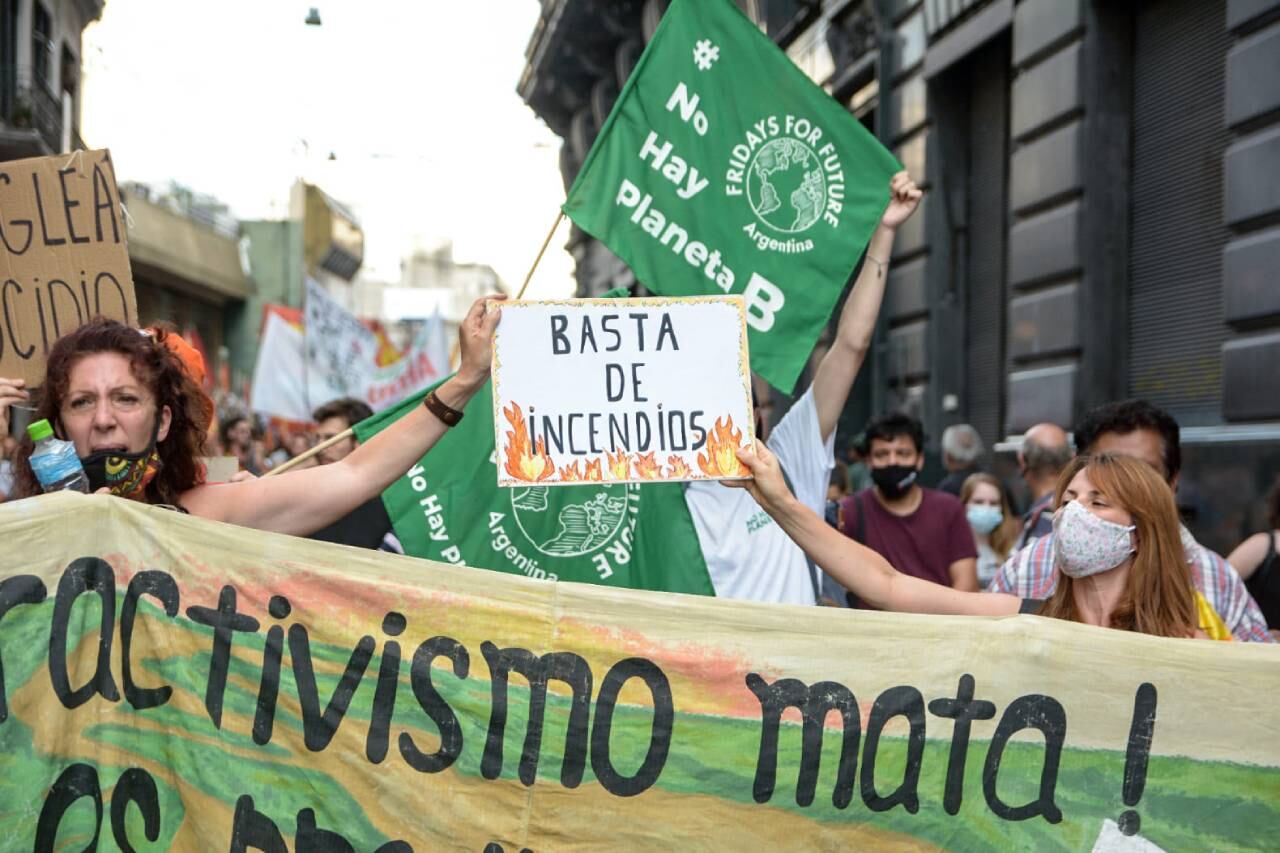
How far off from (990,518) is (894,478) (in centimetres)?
165

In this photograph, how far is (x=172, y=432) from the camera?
308 centimetres

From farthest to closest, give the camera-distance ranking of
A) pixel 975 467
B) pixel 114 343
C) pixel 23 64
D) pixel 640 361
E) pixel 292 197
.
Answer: pixel 292 197
pixel 23 64
pixel 975 467
pixel 640 361
pixel 114 343

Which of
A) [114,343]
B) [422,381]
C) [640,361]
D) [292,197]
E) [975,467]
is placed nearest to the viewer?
[114,343]

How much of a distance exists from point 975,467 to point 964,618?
5889 mm

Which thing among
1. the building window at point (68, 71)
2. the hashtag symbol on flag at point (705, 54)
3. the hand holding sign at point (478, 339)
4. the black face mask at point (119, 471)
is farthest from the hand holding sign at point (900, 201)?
the building window at point (68, 71)

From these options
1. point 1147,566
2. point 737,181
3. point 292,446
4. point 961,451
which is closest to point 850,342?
point 737,181

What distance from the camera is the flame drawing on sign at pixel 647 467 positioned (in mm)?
3264

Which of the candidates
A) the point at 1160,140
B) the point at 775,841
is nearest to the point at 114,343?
the point at 775,841

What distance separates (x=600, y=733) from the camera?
9.02 feet

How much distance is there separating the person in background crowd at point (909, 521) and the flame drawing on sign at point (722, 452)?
244cm

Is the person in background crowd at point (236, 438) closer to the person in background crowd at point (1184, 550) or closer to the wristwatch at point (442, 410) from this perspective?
the person in background crowd at point (1184, 550)

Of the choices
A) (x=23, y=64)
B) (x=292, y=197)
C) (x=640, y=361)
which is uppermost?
(x=292, y=197)

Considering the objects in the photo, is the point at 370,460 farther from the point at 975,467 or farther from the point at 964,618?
the point at 975,467

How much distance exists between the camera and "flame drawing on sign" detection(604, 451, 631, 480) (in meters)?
3.27
